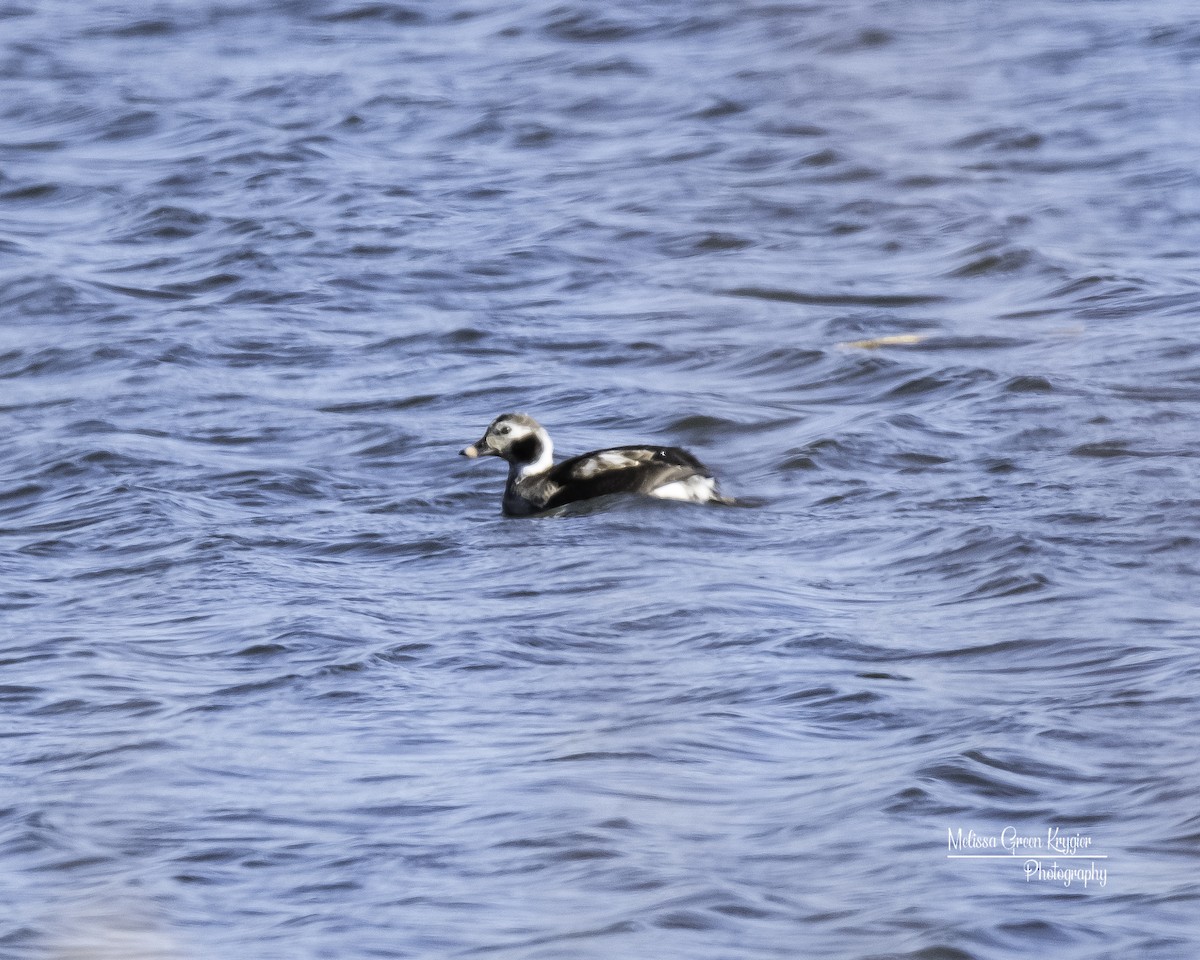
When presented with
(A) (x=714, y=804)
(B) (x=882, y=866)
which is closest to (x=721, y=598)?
(A) (x=714, y=804)

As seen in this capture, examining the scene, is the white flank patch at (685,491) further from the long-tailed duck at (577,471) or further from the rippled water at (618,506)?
the rippled water at (618,506)

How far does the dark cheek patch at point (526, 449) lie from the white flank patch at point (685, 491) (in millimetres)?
826

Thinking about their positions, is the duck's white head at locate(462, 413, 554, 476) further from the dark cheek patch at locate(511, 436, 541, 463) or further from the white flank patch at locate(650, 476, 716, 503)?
the white flank patch at locate(650, 476, 716, 503)

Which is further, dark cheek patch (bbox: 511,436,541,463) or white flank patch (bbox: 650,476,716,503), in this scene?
dark cheek patch (bbox: 511,436,541,463)

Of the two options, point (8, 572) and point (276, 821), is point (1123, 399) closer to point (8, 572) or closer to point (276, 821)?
point (8, 572)

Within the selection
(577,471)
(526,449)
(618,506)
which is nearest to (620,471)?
(618,506)

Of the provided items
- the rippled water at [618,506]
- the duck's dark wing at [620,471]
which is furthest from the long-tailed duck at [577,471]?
the rippled water at [618,506]

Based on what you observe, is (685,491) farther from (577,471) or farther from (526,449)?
(526,449)

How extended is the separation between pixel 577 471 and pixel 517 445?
0.34 m

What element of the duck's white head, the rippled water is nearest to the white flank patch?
the rippled water

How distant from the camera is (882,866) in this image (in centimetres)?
492

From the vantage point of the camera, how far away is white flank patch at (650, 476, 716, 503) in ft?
30.7

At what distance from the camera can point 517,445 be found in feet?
32.7

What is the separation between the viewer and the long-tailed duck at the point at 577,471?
938 centimetres
